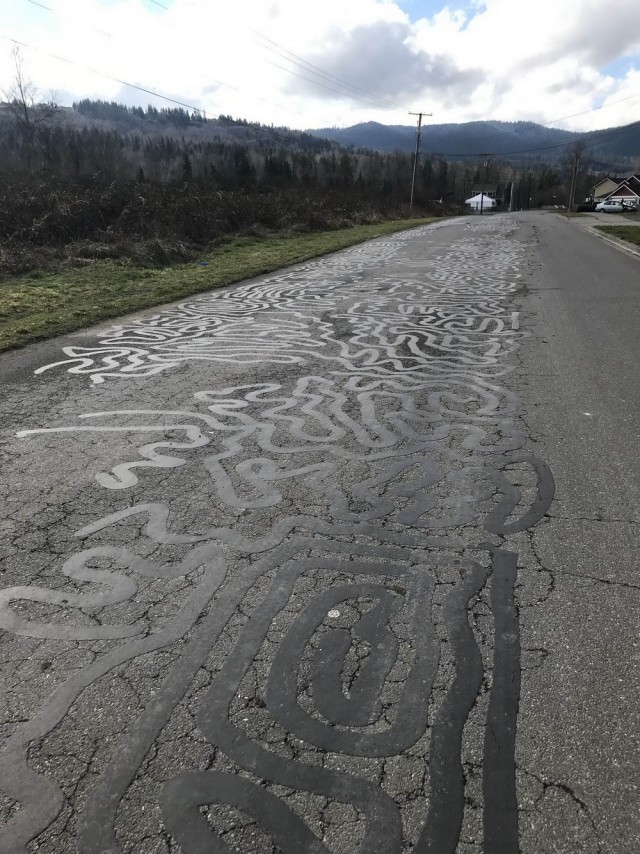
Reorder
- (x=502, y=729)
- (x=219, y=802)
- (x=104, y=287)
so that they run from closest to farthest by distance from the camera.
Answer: (x=219, y=802)
(x=502, y=729)
(x=104, y=287)

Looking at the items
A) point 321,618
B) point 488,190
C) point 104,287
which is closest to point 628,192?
point 488,190

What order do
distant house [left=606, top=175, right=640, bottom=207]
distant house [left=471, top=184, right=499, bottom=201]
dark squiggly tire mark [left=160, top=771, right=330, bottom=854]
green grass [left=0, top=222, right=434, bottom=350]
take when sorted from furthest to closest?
distant house [left=471, top=184, right=499, bottom=201]
distant house [left=606, top=175, right=640, bottom=207]
green grass [left=0, top=222, right=434, bottom=350]
dark squiggly tire mark [left=160, top=771, right=330, bottom=854]

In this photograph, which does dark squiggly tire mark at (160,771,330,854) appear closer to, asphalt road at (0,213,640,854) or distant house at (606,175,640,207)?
asphalt road at (0,213,640,854)

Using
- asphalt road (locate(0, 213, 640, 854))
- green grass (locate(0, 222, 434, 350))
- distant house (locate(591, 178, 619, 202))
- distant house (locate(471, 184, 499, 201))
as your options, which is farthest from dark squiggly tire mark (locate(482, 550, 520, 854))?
distant house (locate(591, 178, 619, 202))

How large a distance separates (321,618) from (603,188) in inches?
5383

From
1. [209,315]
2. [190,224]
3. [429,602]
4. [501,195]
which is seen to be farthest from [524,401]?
[501,195]

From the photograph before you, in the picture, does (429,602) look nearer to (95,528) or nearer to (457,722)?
(457,722)

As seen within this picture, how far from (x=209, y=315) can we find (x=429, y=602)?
8273 millimetres

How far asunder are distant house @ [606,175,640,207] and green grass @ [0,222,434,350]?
3955 inches

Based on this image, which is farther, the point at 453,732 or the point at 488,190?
the point at 488,190

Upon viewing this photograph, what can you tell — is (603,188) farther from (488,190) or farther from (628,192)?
(488,190)

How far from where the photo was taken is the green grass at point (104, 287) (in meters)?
9.04

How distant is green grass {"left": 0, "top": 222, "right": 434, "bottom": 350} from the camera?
9039 millimetres

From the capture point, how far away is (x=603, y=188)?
11519 cm
